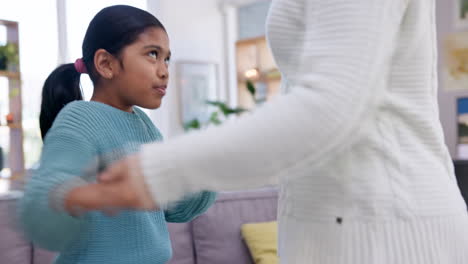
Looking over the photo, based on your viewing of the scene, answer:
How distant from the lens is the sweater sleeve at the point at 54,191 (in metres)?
0.64

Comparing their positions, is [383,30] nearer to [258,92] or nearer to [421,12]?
[421,12]

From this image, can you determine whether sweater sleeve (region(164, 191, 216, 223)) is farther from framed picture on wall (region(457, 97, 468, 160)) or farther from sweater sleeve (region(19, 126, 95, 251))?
framed picture on wall (region(457, 97, 468, 160))

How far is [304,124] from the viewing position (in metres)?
0.49

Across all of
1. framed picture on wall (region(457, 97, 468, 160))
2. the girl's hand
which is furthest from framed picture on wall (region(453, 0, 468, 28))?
the girl's hand

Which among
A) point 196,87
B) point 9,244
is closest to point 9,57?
point 196,87

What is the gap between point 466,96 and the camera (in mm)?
3264

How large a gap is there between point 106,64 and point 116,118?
120 mm

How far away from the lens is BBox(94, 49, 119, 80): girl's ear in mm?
973

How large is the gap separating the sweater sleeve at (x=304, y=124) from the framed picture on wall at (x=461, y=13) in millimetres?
3114

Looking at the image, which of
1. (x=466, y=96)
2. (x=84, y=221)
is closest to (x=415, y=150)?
(x=84, y=221)

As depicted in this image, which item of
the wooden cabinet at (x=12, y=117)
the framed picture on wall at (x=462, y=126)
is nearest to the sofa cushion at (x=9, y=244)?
the wooden cabinet at (x=12, y=117)

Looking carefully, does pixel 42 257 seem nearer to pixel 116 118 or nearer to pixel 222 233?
pixel 222 233

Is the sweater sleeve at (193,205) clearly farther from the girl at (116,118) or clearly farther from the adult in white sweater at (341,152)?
the adult in white sweater at (341,152)

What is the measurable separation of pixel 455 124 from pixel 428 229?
118 inches
